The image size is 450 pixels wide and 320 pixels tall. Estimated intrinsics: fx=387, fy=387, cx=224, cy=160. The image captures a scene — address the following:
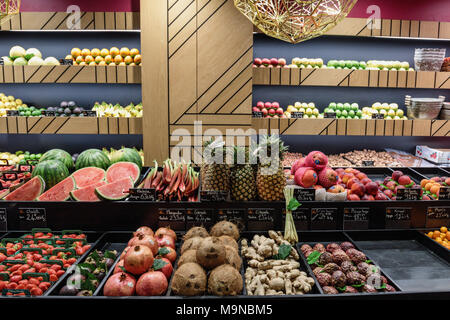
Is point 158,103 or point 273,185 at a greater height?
point 158,103

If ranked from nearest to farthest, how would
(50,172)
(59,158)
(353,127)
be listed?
1. (50,172)
2. (59,158)
3. (353,127)

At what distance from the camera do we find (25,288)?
183 centimetres

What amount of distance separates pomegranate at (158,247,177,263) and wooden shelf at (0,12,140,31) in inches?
144

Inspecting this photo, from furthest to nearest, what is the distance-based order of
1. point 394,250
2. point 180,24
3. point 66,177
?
point 180,24 < point 66,177 < point 394,250

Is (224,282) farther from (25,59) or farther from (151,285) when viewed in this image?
(25,59)

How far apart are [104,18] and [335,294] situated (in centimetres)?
438

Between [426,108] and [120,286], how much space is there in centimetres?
473

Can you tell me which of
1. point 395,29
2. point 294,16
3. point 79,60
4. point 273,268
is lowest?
point 273,268

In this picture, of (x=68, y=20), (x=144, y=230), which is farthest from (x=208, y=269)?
(x=68, y=20)

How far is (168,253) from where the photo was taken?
2.05 m

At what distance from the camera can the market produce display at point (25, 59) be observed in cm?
493
